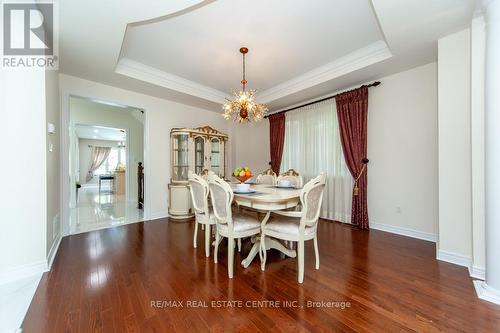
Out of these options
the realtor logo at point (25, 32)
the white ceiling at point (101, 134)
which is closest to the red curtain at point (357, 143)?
the realtor logo at point (25, 32)

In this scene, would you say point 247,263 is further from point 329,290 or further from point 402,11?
point 402,11

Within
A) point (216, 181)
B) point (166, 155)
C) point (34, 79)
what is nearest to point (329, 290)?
point (216, 181)

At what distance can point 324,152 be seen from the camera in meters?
3.94

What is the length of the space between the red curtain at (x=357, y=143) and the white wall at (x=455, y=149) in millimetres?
1097

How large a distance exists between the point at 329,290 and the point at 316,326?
46 centimetres

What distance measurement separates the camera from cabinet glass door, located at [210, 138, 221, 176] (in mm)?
4621

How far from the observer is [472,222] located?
1.97 meters

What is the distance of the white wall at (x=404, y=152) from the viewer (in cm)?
279

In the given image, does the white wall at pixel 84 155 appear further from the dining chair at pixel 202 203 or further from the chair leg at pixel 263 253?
the chair leg at pixel 263 253

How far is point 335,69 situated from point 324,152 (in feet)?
4.87

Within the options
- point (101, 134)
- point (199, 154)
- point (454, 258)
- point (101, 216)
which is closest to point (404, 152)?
point (454, 258)

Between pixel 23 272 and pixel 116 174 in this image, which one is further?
pixel 116 174

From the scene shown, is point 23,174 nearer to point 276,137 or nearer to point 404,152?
point 276,137

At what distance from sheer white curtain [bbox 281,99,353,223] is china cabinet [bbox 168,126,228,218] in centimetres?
172
